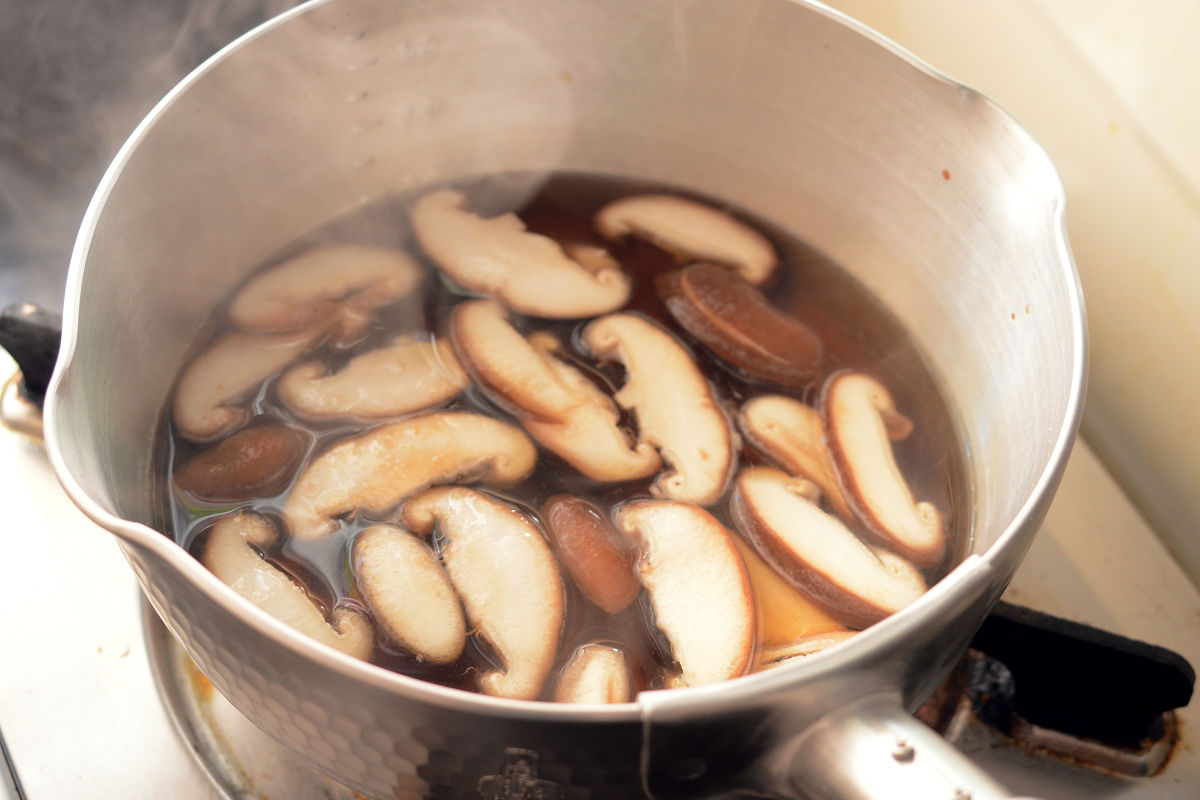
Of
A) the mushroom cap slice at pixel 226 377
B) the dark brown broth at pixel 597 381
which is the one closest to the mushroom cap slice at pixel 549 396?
the dark brown broth at pixel 597 381

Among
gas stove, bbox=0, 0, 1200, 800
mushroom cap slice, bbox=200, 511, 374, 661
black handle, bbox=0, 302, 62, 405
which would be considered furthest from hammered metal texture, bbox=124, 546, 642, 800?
black handle, bbox=0, 302, 62, 405

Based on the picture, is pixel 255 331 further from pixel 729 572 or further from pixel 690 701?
pixel 690 701

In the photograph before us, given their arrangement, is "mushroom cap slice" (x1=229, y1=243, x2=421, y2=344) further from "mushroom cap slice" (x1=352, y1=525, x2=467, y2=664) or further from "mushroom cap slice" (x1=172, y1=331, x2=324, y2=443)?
"mushroom cap slice" (x1=352, y1=525, x2=467, y2=664)

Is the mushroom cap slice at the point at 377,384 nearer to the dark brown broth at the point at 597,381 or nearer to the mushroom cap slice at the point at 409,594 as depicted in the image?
the dark brown broth at the point at 597,381

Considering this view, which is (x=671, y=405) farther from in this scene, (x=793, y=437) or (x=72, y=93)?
(x=72, y=93)

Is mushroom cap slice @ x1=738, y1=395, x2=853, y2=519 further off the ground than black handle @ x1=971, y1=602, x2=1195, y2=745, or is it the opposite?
black handle @ x1=971, y1=602, x2=1195, y2=745

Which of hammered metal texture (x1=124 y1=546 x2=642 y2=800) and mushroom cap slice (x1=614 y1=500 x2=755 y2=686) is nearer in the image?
hammered metal texture (x1=124 y1=546 x2=642 y2=800)

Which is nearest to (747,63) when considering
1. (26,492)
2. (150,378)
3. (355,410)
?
(355,410)
